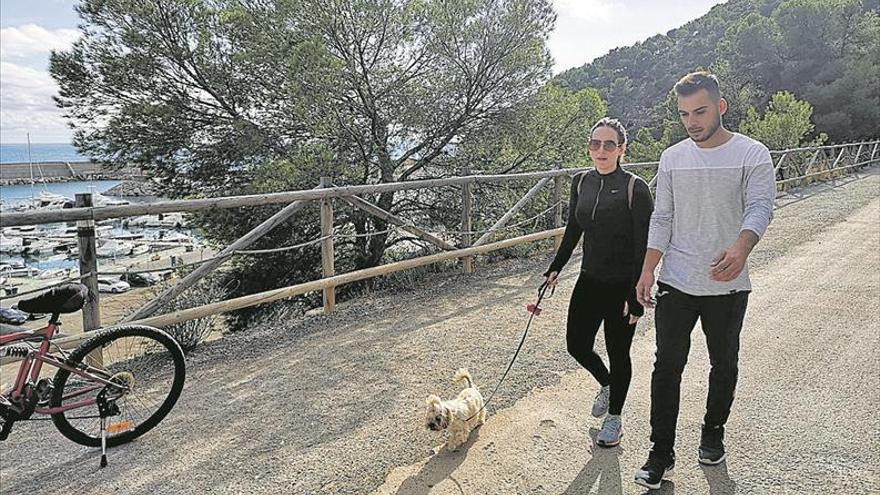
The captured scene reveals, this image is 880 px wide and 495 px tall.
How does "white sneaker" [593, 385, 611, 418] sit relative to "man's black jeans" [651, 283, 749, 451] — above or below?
below

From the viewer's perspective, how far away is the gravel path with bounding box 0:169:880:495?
9.18ft

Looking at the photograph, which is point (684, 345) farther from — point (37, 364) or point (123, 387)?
point (37, 364)

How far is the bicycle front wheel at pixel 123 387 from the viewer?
10.3 feet

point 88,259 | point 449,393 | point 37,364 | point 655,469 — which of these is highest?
point 88,259

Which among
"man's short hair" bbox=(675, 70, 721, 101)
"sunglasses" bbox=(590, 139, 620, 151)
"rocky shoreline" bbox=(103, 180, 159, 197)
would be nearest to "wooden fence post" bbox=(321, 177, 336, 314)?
"sunglasses" bbox=(590, 139, 620, 151)

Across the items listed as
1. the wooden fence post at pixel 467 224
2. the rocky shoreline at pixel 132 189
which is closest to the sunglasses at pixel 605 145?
the wooden fence post at pixel 467 224

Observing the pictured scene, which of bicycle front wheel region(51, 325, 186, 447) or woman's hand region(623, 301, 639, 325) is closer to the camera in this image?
woman's hand region(623, 301, 639, 325)

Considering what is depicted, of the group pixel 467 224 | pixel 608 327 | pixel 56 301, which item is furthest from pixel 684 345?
pixel 467 224

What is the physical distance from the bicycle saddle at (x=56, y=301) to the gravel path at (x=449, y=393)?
2.65 ft

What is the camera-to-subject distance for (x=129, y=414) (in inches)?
132

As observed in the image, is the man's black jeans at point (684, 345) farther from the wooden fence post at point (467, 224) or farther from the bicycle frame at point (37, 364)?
the wooden fence post at point (467, 224)

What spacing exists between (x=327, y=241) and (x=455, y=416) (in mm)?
3047

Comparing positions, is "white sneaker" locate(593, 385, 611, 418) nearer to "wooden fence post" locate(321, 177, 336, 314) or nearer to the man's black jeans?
the man's black jeans

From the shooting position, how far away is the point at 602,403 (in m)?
3.37
